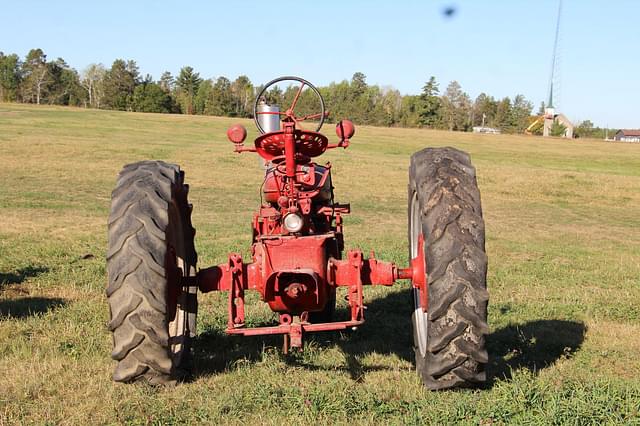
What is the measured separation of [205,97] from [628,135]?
96.6 meters

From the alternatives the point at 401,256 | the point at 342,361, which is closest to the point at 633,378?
the point at 342,361

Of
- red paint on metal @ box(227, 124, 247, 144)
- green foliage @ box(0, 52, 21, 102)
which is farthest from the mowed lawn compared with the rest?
green foliage @ box(0, 52, 21, 102)

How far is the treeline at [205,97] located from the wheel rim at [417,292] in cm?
8761

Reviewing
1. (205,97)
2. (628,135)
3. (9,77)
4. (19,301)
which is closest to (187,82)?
(205,97)

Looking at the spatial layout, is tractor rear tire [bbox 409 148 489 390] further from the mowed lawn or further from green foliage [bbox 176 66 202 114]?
green foliage [bbox 176 66 202 114]

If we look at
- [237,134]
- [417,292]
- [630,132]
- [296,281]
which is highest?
[237,134]

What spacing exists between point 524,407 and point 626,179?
31503 millimetres

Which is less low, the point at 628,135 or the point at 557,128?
the point at 557,128

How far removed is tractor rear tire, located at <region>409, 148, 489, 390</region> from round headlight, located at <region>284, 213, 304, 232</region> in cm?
93

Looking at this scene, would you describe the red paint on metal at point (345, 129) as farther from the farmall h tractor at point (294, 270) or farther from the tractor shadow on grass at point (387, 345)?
the tractor shadow on grass at point (387, 345)

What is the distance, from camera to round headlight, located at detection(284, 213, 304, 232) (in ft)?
16.7

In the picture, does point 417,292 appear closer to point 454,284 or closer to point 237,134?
point 454,284

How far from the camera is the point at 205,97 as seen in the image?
102750mm

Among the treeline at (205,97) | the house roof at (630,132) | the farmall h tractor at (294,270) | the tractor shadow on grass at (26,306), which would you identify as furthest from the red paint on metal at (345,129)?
the house roof at (630,132)
